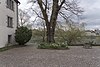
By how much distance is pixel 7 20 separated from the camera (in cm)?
2459

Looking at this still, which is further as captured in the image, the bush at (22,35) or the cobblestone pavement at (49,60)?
the bush at (22,35)

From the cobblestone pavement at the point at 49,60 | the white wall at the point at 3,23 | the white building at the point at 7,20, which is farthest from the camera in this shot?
the white building at the point at 7,20

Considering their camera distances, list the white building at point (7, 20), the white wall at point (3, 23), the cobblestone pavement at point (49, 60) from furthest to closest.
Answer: the white building at point (7, 20)
the white wall at point (3, 23)
the cobblestone pavement at point (49, 60)

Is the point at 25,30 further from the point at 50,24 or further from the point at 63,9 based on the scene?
the point at 63,9

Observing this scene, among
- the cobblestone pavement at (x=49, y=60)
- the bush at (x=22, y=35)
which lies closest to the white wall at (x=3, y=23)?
the bush at (x=22, y=35)

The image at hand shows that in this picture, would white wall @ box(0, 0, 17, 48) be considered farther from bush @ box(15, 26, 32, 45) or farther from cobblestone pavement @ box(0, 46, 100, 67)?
cobblestone pavement @ box(0, 46, 100, 67)

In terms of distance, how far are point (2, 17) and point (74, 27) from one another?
1617cm

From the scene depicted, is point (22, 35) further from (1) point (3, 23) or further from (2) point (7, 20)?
(1) point (3, 23)

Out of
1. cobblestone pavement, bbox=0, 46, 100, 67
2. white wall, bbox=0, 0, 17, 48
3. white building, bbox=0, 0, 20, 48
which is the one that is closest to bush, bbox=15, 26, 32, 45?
white building, bbox=0, 0, 20, 48

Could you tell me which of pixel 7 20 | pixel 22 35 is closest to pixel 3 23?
pixel 7 20

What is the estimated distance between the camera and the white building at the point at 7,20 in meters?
22.4

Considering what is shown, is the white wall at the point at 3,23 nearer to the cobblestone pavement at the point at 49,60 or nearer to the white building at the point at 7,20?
the white building at the point at 7,20

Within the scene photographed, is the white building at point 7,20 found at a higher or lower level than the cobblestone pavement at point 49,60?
higher

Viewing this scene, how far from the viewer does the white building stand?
22355 millimetres
